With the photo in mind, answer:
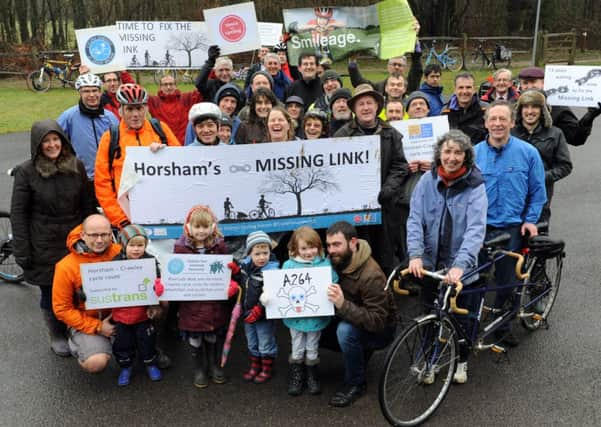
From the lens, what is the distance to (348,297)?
157 inches

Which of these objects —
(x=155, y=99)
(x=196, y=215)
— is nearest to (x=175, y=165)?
(x=196, y=215)

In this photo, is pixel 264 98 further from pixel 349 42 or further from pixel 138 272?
pixel 349 42

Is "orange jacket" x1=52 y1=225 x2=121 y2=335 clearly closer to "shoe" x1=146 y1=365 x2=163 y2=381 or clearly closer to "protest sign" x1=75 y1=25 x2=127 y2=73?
"shoe" x1=146 y1=365 x2=163 y2=381

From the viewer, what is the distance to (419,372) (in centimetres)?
376

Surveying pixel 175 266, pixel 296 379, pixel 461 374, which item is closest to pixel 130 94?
pixel 175 266

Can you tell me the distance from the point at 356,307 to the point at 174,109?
4.16m

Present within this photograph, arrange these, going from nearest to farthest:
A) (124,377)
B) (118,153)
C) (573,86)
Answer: (124,377)
(118,153)
(573,86)

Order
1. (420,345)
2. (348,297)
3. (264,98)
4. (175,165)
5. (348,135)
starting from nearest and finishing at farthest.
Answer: (420,345) → (348,297) → (175,165) → (348,135) → (264,98)

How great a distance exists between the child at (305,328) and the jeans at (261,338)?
8.1 inches

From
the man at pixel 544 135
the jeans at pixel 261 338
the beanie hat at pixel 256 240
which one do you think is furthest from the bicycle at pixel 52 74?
the man at pixel 544 135

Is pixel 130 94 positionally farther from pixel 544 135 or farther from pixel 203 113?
pixel 544 135

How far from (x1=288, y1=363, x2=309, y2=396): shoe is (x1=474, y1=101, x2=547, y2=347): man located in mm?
1753

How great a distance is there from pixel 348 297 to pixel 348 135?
163 centimetres

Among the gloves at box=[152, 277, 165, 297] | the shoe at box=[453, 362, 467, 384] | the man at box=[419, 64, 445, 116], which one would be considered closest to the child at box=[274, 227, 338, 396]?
the gloves at box=[152, 277, 165, 297]
